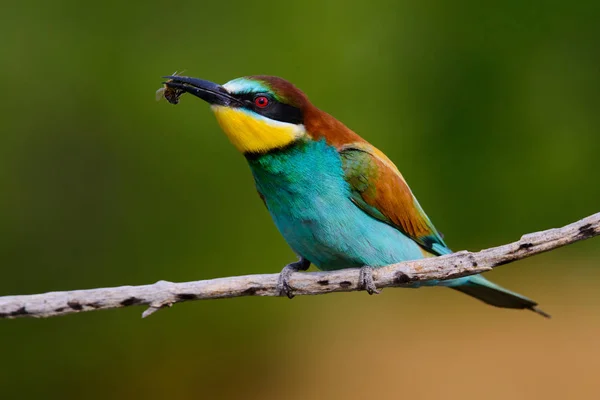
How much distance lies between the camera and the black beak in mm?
2457

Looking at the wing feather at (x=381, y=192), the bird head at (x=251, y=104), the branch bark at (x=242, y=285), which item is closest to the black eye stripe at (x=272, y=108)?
the bird head at (x=251, y=104)

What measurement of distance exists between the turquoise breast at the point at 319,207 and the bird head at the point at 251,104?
0.09 metres

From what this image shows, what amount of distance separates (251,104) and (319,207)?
424mm

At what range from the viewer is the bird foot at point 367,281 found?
2549 millimetres

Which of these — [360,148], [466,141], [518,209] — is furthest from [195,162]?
[360,148]

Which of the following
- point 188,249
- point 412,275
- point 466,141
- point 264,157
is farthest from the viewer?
point 466,141

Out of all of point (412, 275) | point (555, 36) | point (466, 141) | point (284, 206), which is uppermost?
point (555, 36)

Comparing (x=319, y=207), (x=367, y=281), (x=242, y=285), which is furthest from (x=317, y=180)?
(x=242, y=285)

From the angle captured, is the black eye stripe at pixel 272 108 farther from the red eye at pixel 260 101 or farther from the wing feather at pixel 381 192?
the wing feather at pixel 381 192

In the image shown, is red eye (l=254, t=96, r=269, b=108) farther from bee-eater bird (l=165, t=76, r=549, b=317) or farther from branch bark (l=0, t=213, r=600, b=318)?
branch bark (l=0, t=213, r=600, b=318)

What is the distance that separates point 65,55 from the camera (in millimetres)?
5172

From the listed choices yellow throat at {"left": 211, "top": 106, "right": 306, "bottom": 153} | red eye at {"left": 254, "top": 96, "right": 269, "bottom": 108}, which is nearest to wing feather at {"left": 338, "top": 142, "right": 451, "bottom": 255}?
yellow throat at {"left": 211, "top": 106, "right": 306, "bottom": 153}

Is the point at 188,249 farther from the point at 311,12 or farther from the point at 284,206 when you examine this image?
the point at 284,206

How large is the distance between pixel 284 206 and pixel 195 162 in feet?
7.90
